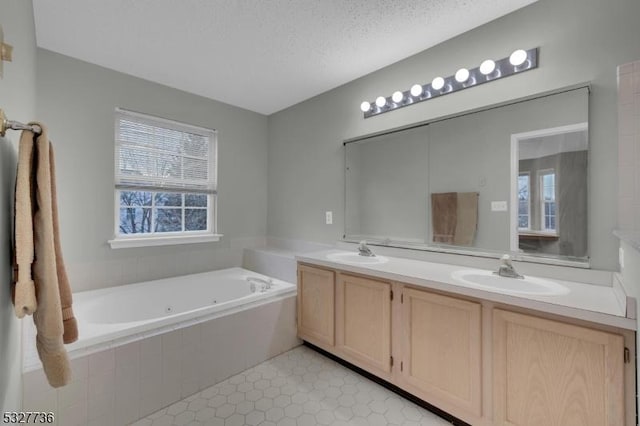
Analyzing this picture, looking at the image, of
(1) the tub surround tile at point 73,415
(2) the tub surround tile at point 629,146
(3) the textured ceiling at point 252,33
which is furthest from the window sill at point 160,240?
(2) the tub surround tile at point 629,146

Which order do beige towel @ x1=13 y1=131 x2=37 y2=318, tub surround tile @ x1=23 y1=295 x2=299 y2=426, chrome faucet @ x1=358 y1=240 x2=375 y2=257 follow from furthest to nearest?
1. chrome faucet @ x1=358 y1=240 x2=375 y2=257
2. tub surround tile @ x1=23 y1=295 x2=299 y2=426
3. beige towel @ x1=13 y1=131 x2=37 y2=318

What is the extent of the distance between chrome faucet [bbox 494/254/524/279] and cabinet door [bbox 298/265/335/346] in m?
1.10

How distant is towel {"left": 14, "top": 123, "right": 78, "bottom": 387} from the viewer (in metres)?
0.84

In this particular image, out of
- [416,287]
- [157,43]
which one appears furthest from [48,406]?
[157,43]

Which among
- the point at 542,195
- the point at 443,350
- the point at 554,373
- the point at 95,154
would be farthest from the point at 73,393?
the point at 542,195

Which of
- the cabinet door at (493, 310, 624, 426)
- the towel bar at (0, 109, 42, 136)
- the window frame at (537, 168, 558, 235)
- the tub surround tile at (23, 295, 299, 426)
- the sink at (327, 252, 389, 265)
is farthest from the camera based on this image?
the sink at (327, 252, 389, 265)

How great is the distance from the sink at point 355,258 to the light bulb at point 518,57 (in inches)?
59.7

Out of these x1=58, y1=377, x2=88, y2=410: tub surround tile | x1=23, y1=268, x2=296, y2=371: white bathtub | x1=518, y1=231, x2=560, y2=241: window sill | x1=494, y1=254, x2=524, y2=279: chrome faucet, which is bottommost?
x1=58, y1=377, x2=88, y2=410: tub surround tile

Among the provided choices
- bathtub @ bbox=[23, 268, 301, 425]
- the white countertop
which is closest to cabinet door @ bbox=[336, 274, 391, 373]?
the white countertop

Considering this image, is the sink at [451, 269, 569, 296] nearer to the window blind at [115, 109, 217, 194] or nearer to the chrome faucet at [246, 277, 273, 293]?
the chrome faucet at [246, 277, 273, 293]

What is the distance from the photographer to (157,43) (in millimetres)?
2070

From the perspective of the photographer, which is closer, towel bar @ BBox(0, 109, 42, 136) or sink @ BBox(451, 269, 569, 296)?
towel bar @ BBox(0, 109, 42, 136)

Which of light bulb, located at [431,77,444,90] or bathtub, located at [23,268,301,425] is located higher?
light bulb, located at [431,77,444,90]

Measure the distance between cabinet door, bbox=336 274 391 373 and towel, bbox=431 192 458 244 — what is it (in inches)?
23.6
